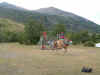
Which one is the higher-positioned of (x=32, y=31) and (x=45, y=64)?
(x=32, y=31)

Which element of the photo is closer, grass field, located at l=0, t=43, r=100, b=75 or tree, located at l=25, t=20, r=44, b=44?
grass field, located at l=0, t=43, r=100, b=75

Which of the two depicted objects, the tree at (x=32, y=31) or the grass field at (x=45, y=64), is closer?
the grass field at (x=45, y=64)

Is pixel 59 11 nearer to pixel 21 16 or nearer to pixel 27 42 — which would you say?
pixel 21 16

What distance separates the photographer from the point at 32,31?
129 ft

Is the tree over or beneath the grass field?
over

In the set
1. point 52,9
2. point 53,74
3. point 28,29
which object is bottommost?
point 53,74

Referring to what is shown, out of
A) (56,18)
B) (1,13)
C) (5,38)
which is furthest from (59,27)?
(1,13)

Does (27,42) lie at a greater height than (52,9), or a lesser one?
lesser

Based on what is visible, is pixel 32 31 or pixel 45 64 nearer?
pixel 45 64

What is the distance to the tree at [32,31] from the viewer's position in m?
39.4

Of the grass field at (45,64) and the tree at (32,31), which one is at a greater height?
the tree at (32,31)

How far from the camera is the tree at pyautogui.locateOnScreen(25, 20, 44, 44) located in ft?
129

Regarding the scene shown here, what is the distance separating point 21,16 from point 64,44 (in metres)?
115

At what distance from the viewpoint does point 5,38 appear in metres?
54.1
